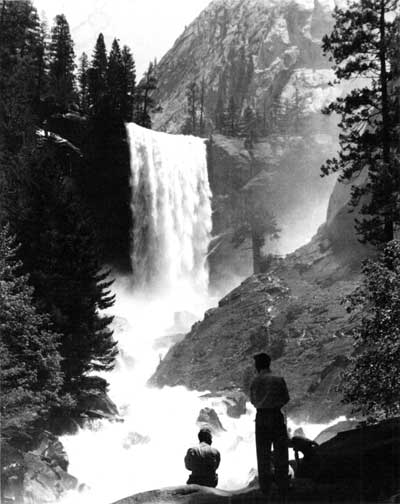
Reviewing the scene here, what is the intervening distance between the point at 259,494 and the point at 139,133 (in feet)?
189

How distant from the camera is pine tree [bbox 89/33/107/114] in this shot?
205 ft

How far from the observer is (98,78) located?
214ft

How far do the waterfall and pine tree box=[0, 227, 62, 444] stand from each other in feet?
131

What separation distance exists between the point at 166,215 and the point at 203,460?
54.2m

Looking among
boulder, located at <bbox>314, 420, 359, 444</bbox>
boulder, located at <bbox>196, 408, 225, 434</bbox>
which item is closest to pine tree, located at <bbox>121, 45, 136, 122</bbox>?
boulder, located at <bbox>196, 408, 225, 434</bbox>

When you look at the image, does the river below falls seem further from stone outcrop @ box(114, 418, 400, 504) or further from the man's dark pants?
the man's dark pants

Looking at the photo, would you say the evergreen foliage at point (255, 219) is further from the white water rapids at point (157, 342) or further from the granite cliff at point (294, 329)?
the granite cliff at point (294, 329)

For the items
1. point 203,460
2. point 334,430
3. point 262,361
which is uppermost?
point 334,430

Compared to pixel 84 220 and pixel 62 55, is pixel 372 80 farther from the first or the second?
pixel 62 55

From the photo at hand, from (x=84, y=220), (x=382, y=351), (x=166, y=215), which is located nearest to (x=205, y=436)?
(x=382, y=351)

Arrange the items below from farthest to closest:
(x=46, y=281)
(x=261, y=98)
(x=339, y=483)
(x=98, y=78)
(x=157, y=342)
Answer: (x=261, y=98) < (x=98, y=78) < (x=157, y=342) < (x=46, y=281) < (x=339, y=483)

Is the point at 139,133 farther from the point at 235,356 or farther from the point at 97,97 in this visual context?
the point at 235,356

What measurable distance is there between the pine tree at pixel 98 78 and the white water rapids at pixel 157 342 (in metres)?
4.47

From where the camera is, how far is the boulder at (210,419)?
3122 cm
